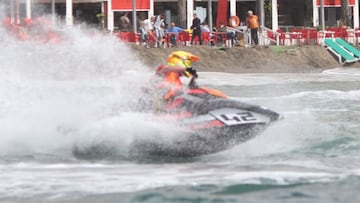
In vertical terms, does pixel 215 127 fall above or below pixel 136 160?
above

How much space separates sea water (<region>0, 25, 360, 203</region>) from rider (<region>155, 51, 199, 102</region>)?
0.50 m

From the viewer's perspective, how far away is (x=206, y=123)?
41.2 ft

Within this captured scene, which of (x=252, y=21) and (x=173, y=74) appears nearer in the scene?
(x=173, y=74)

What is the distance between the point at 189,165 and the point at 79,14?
39906 mm

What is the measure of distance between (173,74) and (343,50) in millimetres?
30017

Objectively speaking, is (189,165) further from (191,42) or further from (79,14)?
(79,14)

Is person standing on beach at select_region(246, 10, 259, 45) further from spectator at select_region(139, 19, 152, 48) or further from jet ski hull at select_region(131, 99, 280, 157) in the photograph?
jet ski hull at select_region(131, 99, 280, 157)

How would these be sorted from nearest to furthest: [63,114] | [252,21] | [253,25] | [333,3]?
[63,114], [252,21], [253,25], [333,3]

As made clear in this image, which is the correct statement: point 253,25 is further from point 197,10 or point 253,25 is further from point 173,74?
point 173,74

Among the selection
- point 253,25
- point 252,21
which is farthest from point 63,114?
point 253,25

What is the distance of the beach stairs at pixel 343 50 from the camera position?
4122cm

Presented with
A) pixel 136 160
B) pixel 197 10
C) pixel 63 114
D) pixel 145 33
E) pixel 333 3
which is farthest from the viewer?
pixel 333 3

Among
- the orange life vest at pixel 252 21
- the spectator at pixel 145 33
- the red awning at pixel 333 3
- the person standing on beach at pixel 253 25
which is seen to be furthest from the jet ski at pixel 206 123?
the red awning at pixel 333 3

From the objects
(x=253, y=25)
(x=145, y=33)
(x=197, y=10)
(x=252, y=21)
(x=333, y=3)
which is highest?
(x=333, y=3)
